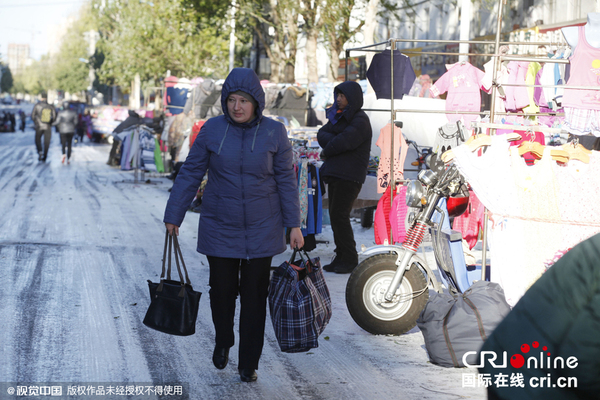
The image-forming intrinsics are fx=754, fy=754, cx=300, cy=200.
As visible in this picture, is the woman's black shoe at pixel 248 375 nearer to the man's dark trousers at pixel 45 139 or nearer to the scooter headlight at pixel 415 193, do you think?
the scooter headlight at pixel 415 193

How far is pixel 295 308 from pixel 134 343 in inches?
56.7

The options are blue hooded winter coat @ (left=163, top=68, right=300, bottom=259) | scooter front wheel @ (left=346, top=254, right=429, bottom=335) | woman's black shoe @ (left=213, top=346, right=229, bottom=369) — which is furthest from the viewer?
scooter front wheel @ (left=346, top=254, right=429, bottom=335)

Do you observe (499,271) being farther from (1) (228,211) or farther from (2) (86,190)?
(2) (86,190)

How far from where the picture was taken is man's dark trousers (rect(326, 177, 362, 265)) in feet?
27.2

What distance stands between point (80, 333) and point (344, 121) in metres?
3.84

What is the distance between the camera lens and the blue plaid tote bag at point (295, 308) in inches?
187

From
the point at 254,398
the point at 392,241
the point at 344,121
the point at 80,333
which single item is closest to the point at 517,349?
the point at 254,398

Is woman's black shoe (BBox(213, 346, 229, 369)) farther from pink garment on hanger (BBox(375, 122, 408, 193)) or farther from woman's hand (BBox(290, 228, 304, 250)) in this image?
pink garment on hanger (BBox(375, 122, 408, 193))

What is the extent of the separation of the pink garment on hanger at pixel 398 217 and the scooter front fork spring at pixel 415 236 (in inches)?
47.1

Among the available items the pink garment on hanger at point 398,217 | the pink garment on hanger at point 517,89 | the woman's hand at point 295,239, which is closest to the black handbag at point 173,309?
the woman's hand at point 295,239

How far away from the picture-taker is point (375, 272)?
18.8 ft

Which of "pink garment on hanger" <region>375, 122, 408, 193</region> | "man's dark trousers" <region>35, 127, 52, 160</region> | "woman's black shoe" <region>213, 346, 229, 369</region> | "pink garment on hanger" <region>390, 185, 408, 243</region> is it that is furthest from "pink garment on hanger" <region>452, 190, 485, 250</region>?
"man's dark trousers" <region>35, 127, 52, 160</region>

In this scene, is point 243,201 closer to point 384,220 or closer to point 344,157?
point 384,220

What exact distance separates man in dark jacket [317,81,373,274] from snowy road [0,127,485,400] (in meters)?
0.43
